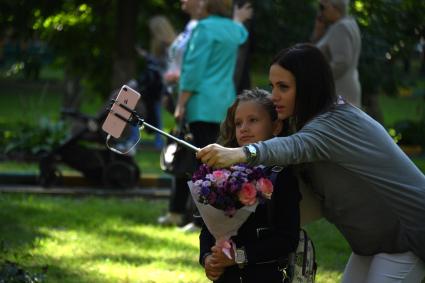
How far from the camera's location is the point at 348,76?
7.93m

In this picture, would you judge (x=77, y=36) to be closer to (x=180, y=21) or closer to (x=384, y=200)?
(x=180, y=21)

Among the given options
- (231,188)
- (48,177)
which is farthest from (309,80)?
(48,177)

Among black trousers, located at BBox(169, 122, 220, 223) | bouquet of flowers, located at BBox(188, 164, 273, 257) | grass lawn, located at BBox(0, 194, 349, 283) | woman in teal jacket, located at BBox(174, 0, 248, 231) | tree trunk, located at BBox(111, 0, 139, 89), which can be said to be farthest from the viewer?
tree trunk, located at BBox(111, 0, 139, 89)

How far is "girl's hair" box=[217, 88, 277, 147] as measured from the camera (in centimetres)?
429

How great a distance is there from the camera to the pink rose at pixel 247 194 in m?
3.79

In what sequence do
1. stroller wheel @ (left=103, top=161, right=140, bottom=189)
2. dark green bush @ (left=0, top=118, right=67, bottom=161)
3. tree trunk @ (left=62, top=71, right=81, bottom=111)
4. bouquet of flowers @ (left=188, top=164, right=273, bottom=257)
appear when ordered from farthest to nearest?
tree trunk @ (left=62, top=71, right=81, bottom=111)
dark green bush @ (left=0, top=118, right=67, bottom=161)
stroller wheel @ (left=103, top=161, right=140, bottom=189)
bouquet of flowers @ (left=188, top=164, right=273, bottom=257)

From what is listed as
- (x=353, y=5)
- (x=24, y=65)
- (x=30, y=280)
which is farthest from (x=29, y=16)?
(x=30, y=280)

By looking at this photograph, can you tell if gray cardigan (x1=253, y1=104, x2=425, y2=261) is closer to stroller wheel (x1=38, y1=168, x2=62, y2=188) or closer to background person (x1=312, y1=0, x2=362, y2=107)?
background person (x1=312, y1=0, x2=362, y2=107)

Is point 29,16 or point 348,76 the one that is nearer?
point 348,76

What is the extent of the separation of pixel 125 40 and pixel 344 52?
28.2 ft

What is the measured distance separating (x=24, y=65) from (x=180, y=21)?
716 cm

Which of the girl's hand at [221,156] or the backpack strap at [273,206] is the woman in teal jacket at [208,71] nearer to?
the backpack strap at [273,206]

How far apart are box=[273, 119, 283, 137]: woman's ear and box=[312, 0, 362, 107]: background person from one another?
3.54m

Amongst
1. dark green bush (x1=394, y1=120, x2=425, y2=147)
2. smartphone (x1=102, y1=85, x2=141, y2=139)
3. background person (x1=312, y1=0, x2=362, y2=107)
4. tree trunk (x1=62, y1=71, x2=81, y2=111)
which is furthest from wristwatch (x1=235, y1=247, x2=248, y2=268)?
tree trunk (x1=62, y1=71, x2=81, y2=111)
